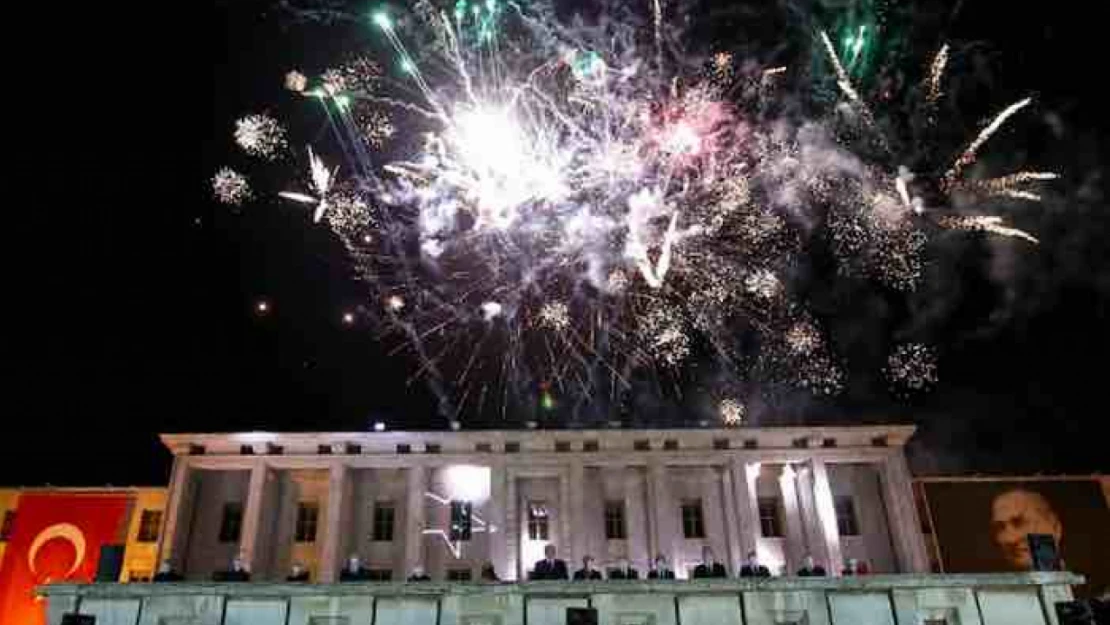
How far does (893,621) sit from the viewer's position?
18109 mm

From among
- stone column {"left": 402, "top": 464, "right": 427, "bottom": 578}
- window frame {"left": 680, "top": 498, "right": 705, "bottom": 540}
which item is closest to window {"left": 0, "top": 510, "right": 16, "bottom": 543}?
stone column {"left": 402, "top": 464, "right": 427, "bottom": 578}

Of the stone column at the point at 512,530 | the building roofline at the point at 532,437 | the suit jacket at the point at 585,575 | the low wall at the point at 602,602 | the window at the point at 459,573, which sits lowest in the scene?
the low wall at the point at 602,602

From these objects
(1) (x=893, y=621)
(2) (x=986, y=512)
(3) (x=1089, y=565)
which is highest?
(2) (x=986, y=512)

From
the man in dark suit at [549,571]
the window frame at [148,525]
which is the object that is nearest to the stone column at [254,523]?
the window frame at [148,525]

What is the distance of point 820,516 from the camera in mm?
38500

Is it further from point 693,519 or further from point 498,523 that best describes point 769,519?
point 498,523

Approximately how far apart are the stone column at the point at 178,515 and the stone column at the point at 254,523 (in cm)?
265

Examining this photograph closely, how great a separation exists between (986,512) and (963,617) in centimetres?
2547

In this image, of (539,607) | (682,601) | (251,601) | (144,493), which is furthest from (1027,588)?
(144,493)

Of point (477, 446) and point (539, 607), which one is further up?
point (477, 446)

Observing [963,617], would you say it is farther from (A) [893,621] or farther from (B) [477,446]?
(B) [477,446]

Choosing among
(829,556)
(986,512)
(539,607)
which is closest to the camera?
(539,607)

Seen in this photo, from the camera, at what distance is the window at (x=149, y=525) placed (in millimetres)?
41094

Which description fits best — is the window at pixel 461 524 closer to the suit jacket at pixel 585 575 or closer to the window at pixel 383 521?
the window at pixel 383 521
